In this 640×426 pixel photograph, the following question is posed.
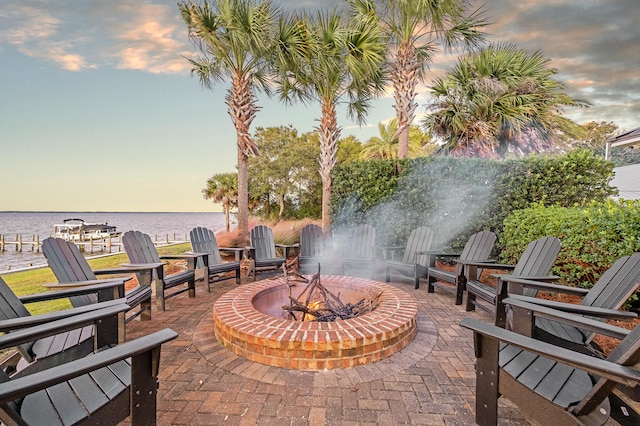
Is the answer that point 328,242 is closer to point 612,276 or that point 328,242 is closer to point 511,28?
point 612,276

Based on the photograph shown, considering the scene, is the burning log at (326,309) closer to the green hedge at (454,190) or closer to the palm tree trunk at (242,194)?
the green hedge at (454,190)

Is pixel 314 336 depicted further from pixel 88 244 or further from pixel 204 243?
pixel 88 244

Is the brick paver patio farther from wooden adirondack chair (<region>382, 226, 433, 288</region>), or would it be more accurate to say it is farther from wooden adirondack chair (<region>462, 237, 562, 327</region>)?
wooden adirondack chair (<region>382, 226, 433, 288</region>)

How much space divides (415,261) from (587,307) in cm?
308

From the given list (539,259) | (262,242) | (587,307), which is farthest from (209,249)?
(587,307)

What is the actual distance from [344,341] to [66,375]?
1776 millimetres

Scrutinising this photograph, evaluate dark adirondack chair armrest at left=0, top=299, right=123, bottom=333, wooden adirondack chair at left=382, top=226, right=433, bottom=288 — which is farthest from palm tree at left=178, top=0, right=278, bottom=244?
dark adirondack chair armrest at left=0, top=299, right=123, bottom=333

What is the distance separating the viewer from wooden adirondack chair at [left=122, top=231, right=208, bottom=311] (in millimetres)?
3604

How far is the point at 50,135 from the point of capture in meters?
14.0

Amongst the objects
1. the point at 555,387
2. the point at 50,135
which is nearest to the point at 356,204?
the point at 555,387

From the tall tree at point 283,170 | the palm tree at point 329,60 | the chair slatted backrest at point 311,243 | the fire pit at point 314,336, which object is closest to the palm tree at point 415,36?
the palm tree at point 329,60

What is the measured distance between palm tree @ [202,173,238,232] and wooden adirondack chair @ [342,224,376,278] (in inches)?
375

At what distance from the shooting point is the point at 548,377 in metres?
1.48

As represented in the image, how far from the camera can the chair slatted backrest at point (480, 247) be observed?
13.1ft
